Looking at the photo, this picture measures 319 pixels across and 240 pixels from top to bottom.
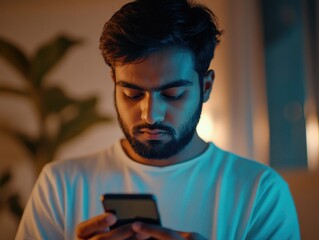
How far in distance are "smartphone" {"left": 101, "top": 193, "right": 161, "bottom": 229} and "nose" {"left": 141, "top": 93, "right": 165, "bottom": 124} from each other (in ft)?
0.61

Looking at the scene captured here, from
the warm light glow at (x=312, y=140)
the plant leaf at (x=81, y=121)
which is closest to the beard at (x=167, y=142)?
the warm light glow at (x=312, y=140)

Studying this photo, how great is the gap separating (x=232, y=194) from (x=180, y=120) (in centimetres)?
19

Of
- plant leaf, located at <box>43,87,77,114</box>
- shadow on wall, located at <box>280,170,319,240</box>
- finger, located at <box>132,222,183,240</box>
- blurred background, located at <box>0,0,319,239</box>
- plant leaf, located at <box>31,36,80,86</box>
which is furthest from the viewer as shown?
plant leaf, located at <box>43,87,77,114</box>

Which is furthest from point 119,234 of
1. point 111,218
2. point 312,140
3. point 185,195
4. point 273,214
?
point 312,140

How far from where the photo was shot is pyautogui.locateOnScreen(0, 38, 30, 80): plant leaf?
6.99ft

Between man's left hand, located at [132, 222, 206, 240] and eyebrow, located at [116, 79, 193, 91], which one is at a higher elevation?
eyebrow, located at [116, 79, 193, 91]

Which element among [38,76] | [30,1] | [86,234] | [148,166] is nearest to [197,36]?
[148,166]

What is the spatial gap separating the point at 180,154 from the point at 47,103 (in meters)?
1.45

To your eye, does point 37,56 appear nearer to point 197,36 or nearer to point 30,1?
point 30,1

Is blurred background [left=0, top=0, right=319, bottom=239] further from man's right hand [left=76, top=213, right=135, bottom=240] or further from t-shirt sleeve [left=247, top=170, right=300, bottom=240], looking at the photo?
man's right hand [left=76, top=213, right=135, bottom=240]

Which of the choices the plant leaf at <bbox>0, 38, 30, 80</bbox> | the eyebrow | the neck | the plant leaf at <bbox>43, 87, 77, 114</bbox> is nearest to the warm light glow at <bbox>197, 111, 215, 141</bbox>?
the plant leaf at <bbox>43, 87, 77, 114</bbox>

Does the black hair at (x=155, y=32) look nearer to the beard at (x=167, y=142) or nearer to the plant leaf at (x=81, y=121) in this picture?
the beard at (x=167, y=142)

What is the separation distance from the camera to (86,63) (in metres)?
2.31

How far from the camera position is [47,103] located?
2.21m
